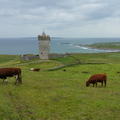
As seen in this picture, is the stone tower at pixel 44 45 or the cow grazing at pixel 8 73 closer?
the cow grazing at pixel 8 73

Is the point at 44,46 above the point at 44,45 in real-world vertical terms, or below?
below

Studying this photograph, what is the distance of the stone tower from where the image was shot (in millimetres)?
56125

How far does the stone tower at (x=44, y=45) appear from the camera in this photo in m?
56.1

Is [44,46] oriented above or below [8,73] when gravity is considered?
above

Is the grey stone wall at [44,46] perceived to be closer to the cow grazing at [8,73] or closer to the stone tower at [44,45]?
the stone tower at [44,45]

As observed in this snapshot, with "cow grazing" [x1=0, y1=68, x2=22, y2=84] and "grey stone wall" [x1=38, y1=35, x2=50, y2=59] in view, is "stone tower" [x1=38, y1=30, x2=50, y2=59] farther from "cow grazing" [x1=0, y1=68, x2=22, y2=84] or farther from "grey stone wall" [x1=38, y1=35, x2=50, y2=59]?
"cow grazing" [x1=0, y1=68, x2=22, y2=84]

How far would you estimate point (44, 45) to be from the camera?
56844 millimetres

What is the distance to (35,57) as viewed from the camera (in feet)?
190

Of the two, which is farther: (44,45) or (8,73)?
(44,45)

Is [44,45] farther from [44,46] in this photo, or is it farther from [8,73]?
[8,73]

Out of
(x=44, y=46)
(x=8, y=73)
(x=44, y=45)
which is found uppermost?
(x=44, y=45)

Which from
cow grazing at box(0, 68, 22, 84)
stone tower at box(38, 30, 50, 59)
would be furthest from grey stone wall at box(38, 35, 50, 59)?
cow grazing at box(0, 68, 22, 84)

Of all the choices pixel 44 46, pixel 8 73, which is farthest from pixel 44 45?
pixel 8 73

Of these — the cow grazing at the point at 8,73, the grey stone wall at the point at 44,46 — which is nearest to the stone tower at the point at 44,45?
the grey stone wall at the point at 44,46
